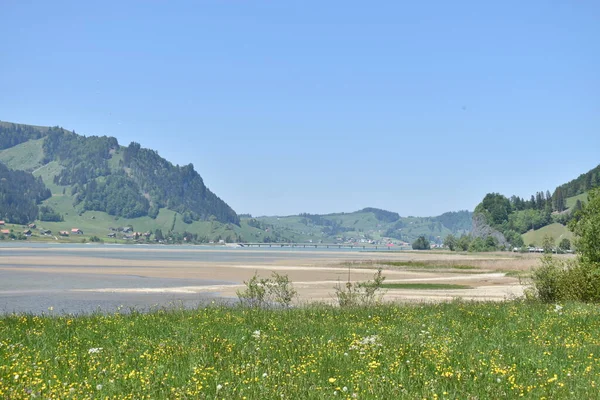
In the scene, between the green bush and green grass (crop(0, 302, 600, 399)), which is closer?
green grass (crop(0, 302, 600, 399))

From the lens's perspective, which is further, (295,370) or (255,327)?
(255,327)

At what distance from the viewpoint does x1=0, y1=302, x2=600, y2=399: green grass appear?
12.7 metres

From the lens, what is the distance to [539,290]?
3634 cm

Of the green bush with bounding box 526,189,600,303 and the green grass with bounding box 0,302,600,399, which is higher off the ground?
the green bush with bounding box 526,189,600,303

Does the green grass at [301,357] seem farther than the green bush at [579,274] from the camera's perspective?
No

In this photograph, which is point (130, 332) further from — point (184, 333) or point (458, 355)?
point (458, 355)

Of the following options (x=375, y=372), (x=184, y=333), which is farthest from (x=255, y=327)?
(x=375, y=372)

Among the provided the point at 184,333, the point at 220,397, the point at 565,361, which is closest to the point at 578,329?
the point at 565,361

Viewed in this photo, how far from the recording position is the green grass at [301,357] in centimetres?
1268

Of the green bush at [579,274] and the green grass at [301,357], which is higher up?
the green bush at [579,274]

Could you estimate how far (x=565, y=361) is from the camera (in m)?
16.0

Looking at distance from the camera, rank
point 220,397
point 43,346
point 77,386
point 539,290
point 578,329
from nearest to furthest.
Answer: point 220,397, point 77,386, point 43,346, point 578,329, point 539,290

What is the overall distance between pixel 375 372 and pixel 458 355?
303cm

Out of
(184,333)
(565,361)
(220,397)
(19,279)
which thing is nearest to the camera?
(220,397)
